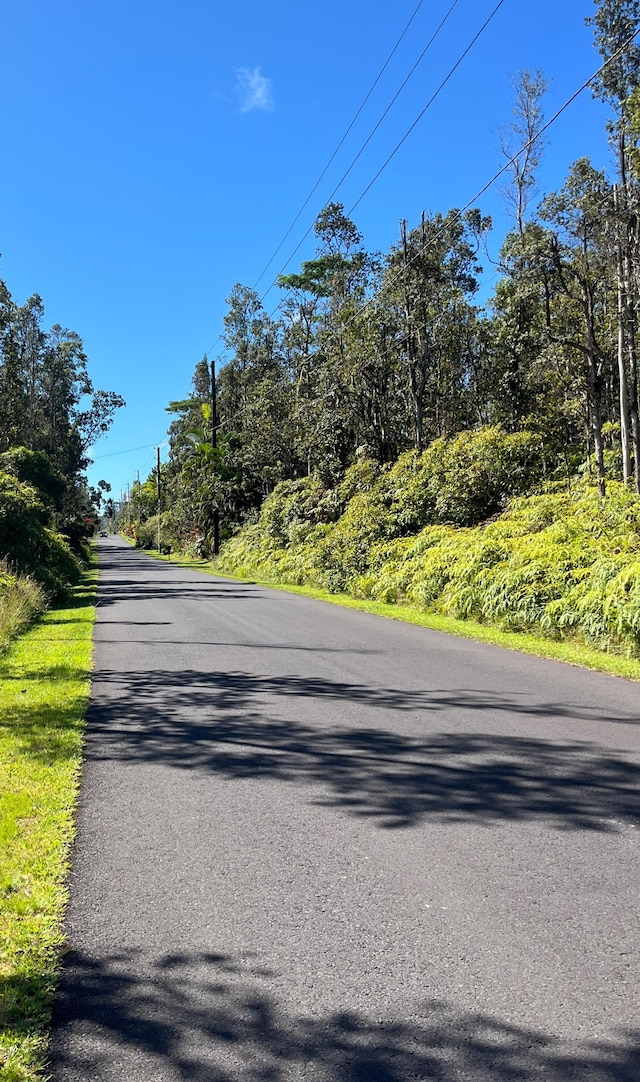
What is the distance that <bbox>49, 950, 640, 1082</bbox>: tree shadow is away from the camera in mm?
2381

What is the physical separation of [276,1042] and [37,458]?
30.0 metres

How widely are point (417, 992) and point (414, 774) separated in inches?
97.9

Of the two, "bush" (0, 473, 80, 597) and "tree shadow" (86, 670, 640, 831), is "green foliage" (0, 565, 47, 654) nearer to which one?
"bush" (0, 473, 80, 597)

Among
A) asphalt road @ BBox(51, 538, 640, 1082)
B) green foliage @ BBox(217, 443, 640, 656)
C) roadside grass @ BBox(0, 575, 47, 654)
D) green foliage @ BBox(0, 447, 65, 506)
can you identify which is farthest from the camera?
green foliage @ BBox(0, 447, 65, 506)

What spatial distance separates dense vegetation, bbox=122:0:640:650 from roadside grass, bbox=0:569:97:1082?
747cm

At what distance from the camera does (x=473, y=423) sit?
3194 cm

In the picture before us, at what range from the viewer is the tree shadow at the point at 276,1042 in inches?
93.7

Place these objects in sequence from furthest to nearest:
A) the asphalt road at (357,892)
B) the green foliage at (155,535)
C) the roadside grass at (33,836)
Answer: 1. the green foliage at (155,535)
2. the roadside grass at (33,836)
3. the asphalt road at (357,892)

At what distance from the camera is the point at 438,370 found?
3142cm

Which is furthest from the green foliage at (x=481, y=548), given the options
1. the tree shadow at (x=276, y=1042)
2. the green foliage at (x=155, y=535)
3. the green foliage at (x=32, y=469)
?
the green foliage at (x=155, y=535)

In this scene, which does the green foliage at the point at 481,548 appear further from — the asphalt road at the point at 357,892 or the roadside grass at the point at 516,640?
the asphalt road at the point at 357,892

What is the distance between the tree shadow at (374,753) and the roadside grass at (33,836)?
40 cm

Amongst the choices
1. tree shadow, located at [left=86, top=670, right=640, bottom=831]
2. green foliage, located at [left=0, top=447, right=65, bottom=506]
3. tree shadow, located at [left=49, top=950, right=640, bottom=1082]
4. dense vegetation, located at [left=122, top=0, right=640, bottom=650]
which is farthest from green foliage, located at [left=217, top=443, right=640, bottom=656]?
green foliage, located at [left=0, top=447, right=65, bottom=506]

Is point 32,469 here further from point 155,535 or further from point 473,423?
point 155,535
